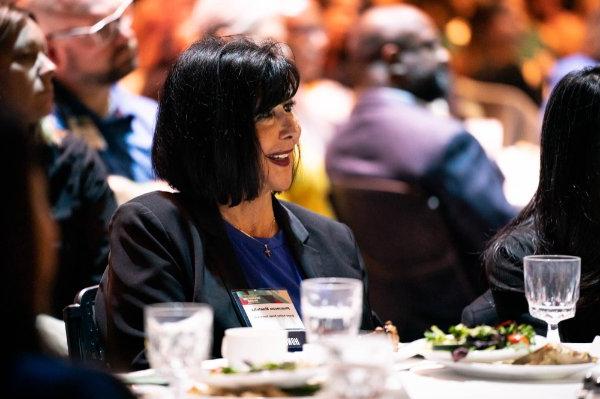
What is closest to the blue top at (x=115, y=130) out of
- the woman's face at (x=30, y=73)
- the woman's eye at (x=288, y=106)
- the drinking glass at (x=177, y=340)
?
the woman's face at (x=30, y=73)

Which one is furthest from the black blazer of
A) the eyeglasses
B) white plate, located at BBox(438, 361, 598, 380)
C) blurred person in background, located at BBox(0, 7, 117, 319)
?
the eyeglasses

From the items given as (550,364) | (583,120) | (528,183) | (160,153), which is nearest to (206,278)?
(160,153)

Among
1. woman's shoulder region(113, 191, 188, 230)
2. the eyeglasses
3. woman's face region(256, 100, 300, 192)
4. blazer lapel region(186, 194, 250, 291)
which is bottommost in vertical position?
blazer lapel region(186, 194, 250, 291)

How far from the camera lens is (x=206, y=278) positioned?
103 inches

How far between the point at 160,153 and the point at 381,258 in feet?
6.38

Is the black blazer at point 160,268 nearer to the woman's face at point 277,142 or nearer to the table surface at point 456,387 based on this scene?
the woman's face at point 277,142

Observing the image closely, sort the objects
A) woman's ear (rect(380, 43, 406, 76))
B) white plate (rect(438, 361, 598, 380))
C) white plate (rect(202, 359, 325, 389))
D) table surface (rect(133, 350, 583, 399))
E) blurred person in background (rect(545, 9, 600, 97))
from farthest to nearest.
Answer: blurred person in background (rect(545, 9, 600, 97)), woman's ear (rect(380, 43, 406, 76)), white plate (rect(438, 361, 598, 380)), table surface (rect(133, 350, 583, 399)), white plate (rect(202, 359, 325, 389))

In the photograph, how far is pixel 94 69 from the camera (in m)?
4.36

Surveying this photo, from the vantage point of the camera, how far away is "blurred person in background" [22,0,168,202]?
14.1 feet

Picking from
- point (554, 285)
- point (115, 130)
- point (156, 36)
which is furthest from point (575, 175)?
point (156, 36)

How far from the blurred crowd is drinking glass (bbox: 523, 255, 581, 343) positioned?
33.2 inches

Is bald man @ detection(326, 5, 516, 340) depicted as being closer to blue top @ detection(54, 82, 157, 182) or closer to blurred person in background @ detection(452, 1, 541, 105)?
blue top @ detection(54, 82, 157, 182)

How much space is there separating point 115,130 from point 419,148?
130 centimetres

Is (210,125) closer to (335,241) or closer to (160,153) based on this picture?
(160,153)
